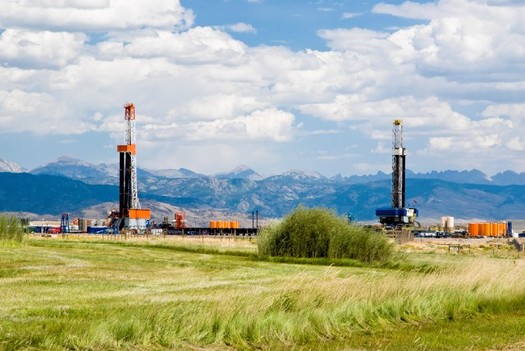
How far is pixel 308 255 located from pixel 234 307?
33209 millimetres

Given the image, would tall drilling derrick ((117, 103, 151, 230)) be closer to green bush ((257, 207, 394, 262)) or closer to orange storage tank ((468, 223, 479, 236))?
orange storage tank ((468, 223, 479, 236))

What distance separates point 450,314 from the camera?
27.2 meters

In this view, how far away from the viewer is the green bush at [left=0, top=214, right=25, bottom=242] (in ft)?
174

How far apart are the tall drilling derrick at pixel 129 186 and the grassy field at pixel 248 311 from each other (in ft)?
490

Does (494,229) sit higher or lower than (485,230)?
higher

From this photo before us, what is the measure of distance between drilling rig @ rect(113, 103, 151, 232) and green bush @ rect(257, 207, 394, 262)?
13033 centimetres

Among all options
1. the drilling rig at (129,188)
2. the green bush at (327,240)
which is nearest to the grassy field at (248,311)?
the green bush at (327,240)

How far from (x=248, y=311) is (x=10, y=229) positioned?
34774mm

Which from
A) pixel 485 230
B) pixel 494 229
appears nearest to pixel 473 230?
pixel 485 230

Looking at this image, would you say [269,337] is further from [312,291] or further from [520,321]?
[520,321]

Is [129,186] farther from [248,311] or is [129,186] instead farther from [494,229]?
[248,311]

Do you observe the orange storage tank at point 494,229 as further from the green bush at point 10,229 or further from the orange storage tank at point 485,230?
the green bush at point 10,229

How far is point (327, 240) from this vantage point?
55.5 metres

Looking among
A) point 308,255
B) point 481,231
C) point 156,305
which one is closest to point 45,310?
point 156,305
